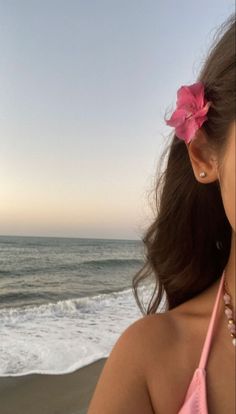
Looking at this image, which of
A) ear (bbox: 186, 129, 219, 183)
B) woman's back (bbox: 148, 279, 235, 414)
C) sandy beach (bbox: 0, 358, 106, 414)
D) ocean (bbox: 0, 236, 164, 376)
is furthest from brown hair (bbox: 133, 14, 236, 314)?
sandy beach (bbox: 0, 358, 106, 414)

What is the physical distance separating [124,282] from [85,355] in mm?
10293

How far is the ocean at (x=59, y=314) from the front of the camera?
5.43 metres

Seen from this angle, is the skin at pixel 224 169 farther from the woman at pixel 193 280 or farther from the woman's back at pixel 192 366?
the woman's back at pixel 192 366

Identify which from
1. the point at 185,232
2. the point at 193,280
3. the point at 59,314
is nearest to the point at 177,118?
the point at 185,232

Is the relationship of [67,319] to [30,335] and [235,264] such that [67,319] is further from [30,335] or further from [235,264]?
[235,264]

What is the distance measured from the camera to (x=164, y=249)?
56.8 inches

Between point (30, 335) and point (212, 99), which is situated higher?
point (212, 99)

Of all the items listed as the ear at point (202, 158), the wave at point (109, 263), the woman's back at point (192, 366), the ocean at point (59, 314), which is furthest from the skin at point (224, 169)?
the wave at point (109, 263)

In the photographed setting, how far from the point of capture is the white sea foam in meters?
5.30

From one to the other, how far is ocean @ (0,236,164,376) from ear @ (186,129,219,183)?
2.05 feet

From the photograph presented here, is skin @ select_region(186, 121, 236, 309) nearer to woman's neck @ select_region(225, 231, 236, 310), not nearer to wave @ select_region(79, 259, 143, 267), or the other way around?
woman's neck @ select_region(225, 231, 236, 310)

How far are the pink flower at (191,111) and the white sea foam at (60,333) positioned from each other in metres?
2.05

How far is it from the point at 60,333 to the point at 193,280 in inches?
234

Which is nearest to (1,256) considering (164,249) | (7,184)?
(7,184)
